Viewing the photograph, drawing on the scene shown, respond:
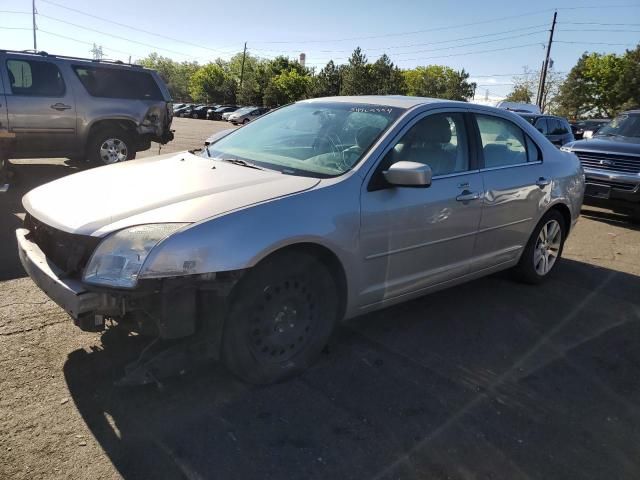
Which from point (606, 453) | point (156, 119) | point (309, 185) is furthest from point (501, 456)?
point (156, 119)

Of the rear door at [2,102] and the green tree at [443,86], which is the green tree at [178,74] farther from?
the rear door at [2,102]

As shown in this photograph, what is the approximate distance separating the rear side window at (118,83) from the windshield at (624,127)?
339 inches

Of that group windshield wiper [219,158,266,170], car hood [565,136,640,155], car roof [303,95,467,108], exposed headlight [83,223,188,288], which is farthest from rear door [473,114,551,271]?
car hood [565,136,640,155]

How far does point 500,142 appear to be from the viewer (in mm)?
4547

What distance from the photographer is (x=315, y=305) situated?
3209 mm

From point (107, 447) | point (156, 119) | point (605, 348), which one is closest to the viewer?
point (107, 447)

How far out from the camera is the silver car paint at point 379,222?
269 centimetres

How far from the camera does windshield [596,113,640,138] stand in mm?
9695

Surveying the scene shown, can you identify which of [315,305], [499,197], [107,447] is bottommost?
[107,447]

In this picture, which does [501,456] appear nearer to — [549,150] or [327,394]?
[327,394]

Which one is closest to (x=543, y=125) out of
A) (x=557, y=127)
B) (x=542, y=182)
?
(x=557, y=127)

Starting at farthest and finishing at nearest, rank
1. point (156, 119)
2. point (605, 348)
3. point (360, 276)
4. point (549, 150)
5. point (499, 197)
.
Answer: point (156, 119) → point (549, 150) → point (499, 197) → point (605, 348) → point (360, 276)

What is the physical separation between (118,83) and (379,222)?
7.94 m

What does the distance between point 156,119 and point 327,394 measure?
8.30 meters
